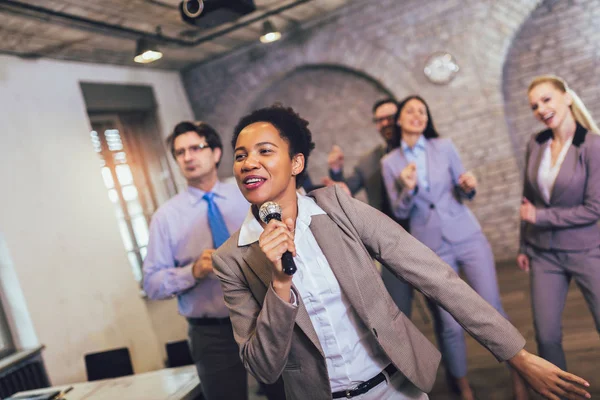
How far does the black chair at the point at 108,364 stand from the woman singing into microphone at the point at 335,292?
1.73 m

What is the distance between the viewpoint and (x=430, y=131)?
10.1ft

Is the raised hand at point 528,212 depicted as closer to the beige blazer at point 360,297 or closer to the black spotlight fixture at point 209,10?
the beige blazer at point 360,297

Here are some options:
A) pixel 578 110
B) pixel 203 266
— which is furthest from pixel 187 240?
pixel 578 110

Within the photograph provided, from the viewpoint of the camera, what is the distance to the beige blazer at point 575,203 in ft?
7.54

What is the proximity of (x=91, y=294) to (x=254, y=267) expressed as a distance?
323 centimetres

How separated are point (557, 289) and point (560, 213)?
0.37 m

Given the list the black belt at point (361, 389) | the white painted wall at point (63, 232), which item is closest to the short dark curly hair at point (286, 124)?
the black belt at point (361, 389)

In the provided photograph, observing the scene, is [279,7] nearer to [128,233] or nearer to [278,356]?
[128,233]

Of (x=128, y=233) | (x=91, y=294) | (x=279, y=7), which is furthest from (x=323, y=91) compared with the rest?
(x=91, y=294)

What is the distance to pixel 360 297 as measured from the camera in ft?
4.64

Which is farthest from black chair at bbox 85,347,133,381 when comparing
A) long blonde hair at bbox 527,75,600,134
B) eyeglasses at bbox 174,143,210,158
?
long blonde hair at bbox 527,75,600,134

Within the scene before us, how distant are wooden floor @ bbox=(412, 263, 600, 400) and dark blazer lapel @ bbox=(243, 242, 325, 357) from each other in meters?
2.00

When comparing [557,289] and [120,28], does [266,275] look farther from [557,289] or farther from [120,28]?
[120,28]

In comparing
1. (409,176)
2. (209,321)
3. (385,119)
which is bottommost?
(209,321)
